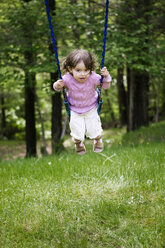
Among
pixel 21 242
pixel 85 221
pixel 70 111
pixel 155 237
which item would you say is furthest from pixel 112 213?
pixel 70 111

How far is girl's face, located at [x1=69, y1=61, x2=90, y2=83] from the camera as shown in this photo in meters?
3.37

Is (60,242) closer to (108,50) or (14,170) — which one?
(14,170)

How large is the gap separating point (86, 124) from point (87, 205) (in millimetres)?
976

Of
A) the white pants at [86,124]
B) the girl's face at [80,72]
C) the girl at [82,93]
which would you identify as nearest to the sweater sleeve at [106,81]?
the girl at [82,93]

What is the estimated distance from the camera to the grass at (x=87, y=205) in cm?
304

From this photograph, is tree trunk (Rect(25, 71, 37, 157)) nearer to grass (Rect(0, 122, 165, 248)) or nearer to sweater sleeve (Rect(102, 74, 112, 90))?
grass (Rect(0, 122, 165, 248))

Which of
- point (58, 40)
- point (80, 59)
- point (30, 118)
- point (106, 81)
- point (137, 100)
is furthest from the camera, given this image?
point (137, 100)

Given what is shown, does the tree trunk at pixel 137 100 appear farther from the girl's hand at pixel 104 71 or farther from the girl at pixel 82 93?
Answer: the girl's hand at pixel 104 71

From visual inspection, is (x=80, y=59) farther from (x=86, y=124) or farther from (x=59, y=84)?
(x=86, y=124)

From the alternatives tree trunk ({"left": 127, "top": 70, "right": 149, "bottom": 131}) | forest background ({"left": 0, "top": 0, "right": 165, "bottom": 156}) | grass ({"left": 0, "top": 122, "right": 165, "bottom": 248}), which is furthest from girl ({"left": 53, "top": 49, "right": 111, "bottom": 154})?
tree trunk ({"left": 127, "top": 70, "right": 149, "bottom": 131})

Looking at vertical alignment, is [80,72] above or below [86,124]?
above

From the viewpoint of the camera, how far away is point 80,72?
134 inches

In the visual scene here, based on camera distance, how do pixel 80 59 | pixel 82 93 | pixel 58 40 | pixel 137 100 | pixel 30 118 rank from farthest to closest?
pixel 137 100 < pixel 30 118 < pixel 58 40 < pixel 82 93 < pixel 80 59

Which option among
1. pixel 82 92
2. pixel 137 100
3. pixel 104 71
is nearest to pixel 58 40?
pixel 137 100
